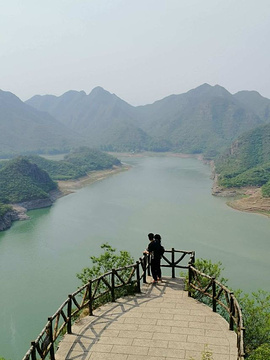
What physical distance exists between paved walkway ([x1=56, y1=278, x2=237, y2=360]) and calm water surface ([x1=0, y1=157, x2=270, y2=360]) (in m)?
11.7

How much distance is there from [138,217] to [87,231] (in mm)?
7578

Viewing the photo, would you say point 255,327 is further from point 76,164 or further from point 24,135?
Result: point 24,135

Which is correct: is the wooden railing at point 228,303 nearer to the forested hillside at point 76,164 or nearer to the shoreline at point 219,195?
the shoreline at point 219,195

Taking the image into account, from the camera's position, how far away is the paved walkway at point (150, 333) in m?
7.09

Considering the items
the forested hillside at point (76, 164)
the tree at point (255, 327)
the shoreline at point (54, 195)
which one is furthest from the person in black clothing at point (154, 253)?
the forested hillside at point (76, 164)

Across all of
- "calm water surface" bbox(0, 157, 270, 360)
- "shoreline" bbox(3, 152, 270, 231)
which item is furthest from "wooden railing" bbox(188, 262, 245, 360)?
"shoreline" bbox(3, 152, 270, 231)

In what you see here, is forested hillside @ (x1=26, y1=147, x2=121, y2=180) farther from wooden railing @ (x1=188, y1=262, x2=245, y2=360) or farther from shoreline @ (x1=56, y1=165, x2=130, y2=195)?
wooden railing @ (x1=188, y1=262, x2=245, y2=360)

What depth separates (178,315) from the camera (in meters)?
8.61

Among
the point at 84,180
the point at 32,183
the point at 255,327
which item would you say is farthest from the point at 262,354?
the point at 84,180

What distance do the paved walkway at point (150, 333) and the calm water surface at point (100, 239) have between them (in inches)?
459

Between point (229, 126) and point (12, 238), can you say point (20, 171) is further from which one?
point (229, 126)

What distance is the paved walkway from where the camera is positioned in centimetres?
709

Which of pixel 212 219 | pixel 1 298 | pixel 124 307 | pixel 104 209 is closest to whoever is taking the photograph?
pixel 124 307

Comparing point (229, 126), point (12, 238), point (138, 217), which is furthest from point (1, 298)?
point (229, 126)
